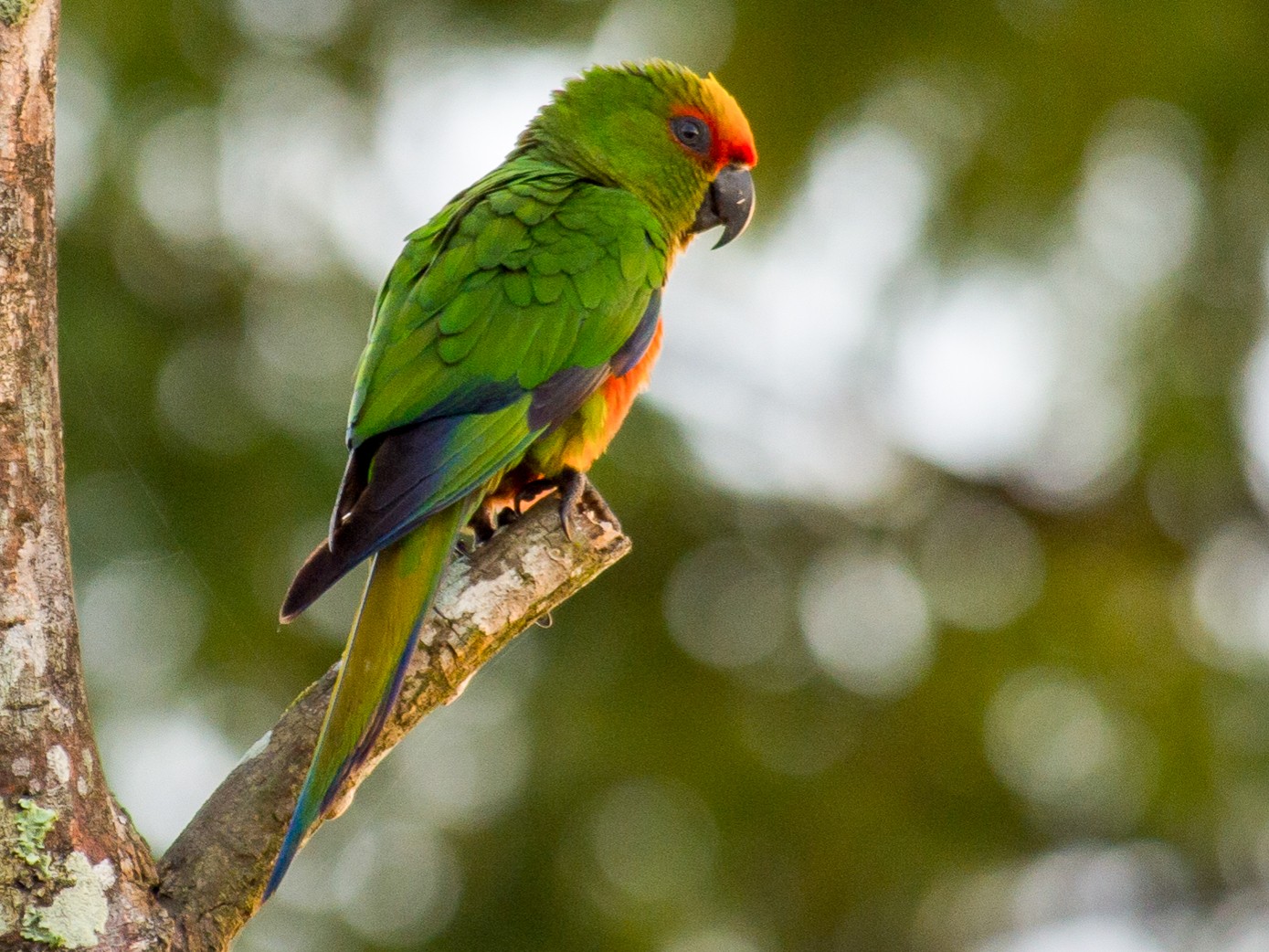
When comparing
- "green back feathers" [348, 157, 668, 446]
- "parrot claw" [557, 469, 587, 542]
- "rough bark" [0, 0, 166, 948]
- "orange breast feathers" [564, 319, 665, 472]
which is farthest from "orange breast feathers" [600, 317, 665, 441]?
"rough bark" [0, 0, 166, 948]

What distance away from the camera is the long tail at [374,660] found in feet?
6.87

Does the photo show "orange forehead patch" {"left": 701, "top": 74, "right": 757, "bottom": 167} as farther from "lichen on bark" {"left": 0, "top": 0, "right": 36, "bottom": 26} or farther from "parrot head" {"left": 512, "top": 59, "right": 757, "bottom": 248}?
"lichen on bark" {"left": 0, "top": 0, "right": 36, "bottom": 26}

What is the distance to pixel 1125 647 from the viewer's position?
19.9ft

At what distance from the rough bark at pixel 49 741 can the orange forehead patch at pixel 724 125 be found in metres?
1.96

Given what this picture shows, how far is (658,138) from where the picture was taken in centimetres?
360

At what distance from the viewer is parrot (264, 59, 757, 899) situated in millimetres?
2387

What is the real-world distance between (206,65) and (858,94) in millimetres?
2887

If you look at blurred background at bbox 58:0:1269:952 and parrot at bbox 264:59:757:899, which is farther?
blurred background at bbox 58:0:1269:952

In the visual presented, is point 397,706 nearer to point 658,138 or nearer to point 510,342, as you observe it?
point 510,342

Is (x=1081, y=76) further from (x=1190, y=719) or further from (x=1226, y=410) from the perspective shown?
(x=1190, y=719)

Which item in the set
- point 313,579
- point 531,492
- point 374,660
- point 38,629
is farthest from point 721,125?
point 38,629

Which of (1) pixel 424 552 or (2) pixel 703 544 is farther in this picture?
(2) pixel 703 544

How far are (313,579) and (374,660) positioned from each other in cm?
27

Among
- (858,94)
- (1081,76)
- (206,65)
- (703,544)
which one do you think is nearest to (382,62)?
(206,65)
